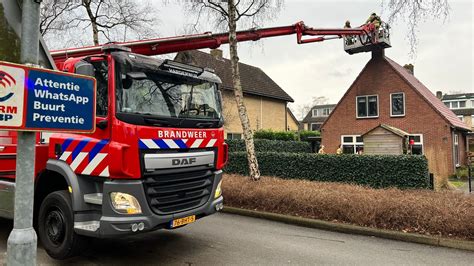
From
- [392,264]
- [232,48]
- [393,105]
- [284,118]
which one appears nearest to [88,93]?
[392,264]

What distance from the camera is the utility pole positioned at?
8.57ft

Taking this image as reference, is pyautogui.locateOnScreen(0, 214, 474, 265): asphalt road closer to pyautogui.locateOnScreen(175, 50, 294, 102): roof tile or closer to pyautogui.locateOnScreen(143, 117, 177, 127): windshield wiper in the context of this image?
pyautogui.locateOnScreen(143, 117, 177, 127): windshield wiper

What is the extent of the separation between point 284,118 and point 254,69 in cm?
547

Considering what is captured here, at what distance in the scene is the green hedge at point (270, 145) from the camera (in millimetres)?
18500

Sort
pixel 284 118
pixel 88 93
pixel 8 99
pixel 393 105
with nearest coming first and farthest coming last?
pixel 8 99, pixel 88 93, pixel 393 105, pixel 284 118

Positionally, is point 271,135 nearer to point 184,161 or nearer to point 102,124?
point 184,161

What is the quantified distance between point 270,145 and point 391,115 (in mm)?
7782

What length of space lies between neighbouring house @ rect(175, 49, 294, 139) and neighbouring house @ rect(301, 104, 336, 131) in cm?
2270

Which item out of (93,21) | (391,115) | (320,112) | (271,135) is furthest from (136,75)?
(320,112)

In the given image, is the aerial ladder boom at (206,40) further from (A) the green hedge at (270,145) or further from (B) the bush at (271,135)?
(B) the bush at (271,135)

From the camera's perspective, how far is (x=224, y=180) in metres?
9.92

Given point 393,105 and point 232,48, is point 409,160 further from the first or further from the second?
point 393,105

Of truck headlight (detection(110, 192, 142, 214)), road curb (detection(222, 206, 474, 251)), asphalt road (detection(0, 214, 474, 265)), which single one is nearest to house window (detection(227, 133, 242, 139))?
road curb (detection(222, 206, 474, 251))

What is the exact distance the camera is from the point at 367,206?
22.5ft
